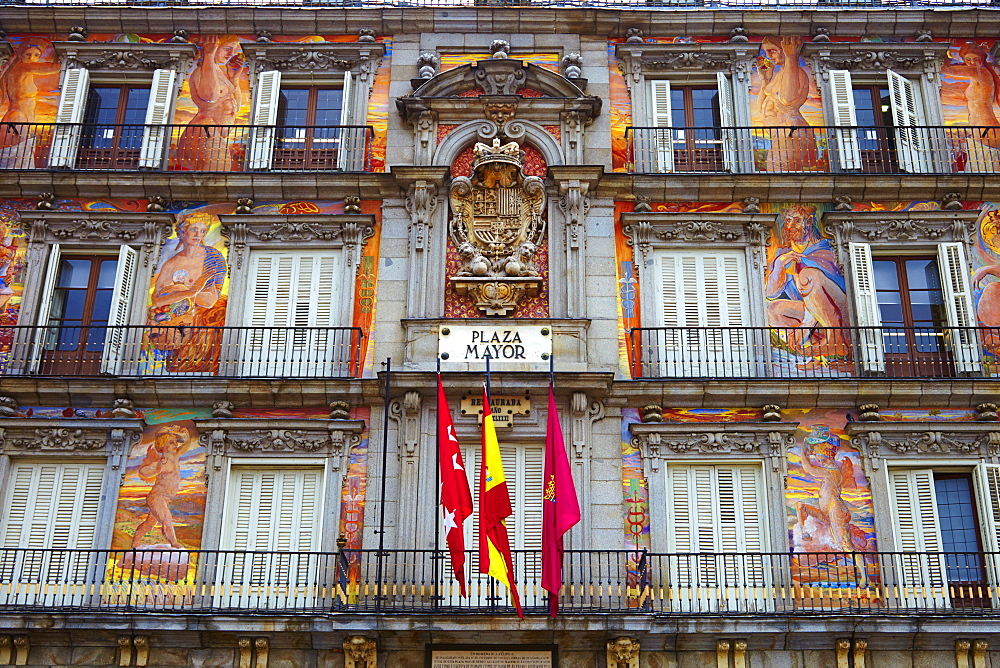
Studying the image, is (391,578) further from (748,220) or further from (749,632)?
(748,220)

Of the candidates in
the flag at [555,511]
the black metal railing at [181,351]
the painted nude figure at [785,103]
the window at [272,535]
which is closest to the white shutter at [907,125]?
the painted nude figure at [785,103]

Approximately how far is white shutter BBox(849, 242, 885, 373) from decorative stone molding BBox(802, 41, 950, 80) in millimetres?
3885

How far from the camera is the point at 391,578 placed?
18406 mm

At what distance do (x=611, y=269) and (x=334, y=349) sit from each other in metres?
4.84

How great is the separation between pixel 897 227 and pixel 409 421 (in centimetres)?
898

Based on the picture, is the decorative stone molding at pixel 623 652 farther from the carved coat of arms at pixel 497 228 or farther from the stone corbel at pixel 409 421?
the carved coat of arms at pixel 497 228

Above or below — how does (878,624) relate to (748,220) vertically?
below

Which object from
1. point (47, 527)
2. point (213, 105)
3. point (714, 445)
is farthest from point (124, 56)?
→ point (714, 445)

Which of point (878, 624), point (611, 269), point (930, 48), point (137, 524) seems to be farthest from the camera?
point (930, 48)

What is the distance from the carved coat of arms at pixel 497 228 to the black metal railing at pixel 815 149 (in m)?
2.11

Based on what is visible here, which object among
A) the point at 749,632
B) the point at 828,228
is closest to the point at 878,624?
the point at 749,632

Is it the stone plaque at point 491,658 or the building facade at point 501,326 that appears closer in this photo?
the stone plaque at point 491,658

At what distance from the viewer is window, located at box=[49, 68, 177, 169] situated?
22.0 metres

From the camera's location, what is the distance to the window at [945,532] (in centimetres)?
1839
